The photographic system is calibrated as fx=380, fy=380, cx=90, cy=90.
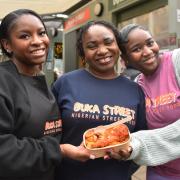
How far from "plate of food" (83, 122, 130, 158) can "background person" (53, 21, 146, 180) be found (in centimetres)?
17

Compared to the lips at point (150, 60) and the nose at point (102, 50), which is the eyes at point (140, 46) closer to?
the lips at point (150, 60)

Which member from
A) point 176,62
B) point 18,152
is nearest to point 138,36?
point 176,62

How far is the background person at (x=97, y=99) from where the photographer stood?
228 cm

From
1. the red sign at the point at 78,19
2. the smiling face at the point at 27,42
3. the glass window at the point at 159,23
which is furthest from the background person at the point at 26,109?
the red sign at the point at 78,19

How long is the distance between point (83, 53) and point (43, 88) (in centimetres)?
49

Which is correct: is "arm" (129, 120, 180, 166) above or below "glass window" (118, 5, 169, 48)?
below

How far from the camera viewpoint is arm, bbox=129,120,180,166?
231 centimetres

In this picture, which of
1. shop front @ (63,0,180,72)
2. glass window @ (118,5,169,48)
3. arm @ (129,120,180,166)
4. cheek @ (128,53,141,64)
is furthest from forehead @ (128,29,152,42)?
glass window @ (118,5,169,48)

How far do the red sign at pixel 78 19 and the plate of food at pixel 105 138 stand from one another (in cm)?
811

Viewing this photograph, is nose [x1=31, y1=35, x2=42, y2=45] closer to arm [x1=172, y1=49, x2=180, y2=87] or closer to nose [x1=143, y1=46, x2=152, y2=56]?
nose [x1=143, y1=46, x2=152, y2=56]

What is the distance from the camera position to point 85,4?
10.5 m

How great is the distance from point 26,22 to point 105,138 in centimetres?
77

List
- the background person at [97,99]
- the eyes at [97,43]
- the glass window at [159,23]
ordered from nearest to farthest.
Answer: the background person at [97,99], the eyes at [97,43], the glass window at [159,23]

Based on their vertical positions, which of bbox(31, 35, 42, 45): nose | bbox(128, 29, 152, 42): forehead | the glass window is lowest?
bbox(31, 35, 42, 45): nose
